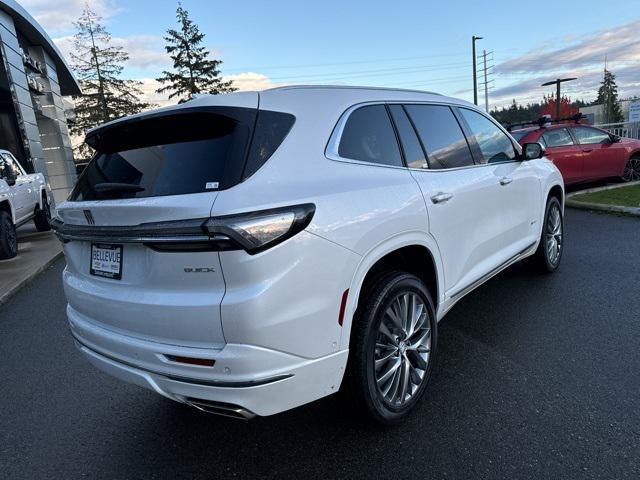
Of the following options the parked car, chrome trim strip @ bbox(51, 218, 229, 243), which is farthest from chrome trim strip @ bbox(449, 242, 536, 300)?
the parked car

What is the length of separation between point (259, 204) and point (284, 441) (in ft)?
4.79

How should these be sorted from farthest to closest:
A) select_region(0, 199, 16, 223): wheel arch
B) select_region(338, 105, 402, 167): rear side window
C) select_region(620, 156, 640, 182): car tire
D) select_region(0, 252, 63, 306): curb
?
1. select_region(620, 156, 640, 182): car tire
2. select_region(0, 199, 16, 223): wheel arch
3. select_region(0, 252, 63, 306): curb
4. select_region(338, 105, 402, 167): rear side window

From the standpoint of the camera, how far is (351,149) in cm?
259

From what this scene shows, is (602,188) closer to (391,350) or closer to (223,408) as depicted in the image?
(391,350)

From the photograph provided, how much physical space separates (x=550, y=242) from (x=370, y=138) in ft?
10.7

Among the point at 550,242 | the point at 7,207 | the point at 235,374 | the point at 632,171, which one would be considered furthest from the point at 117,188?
the point at 632,171

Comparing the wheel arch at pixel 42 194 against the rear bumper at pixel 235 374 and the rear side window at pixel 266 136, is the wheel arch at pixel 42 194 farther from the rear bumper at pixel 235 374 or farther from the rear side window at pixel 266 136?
the rear side window at pixel 266 136

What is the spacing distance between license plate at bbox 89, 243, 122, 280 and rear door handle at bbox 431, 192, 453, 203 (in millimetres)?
1799

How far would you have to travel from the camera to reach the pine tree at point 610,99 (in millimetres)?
62478

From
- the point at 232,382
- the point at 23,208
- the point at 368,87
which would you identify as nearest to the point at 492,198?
the point at 368,87

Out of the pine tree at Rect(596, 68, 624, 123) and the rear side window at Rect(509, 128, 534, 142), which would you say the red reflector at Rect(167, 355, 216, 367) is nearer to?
the rear side window at Rect(509, 128, 534, 142)

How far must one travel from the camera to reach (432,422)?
277cm

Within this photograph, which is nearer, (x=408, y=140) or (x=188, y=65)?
(x=408, y=140)

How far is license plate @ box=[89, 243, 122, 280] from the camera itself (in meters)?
2.36
